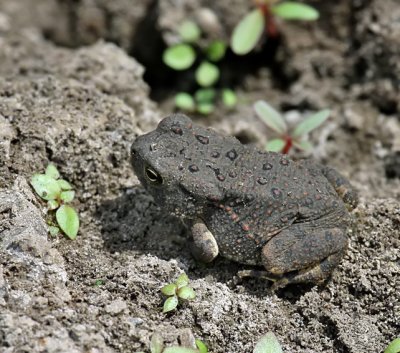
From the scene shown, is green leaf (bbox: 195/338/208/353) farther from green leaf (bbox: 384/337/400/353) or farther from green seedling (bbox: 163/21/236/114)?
green seedling (bbox: 163/21/236/114)

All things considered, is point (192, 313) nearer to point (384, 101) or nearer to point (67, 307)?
point (67, 307)

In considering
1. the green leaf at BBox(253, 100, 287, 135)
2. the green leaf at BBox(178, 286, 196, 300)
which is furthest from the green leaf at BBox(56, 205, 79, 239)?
the green leaf at BBox(253, 100, 287, 135)

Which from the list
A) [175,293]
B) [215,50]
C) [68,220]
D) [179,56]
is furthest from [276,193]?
[215,50]

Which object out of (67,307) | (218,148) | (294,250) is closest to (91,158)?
(218,148)

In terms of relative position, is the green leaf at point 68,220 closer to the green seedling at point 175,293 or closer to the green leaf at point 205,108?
the green seedling at point 175,293

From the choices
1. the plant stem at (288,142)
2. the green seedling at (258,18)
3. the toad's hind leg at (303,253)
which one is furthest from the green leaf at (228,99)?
the toad's hind leg at (303,253)
